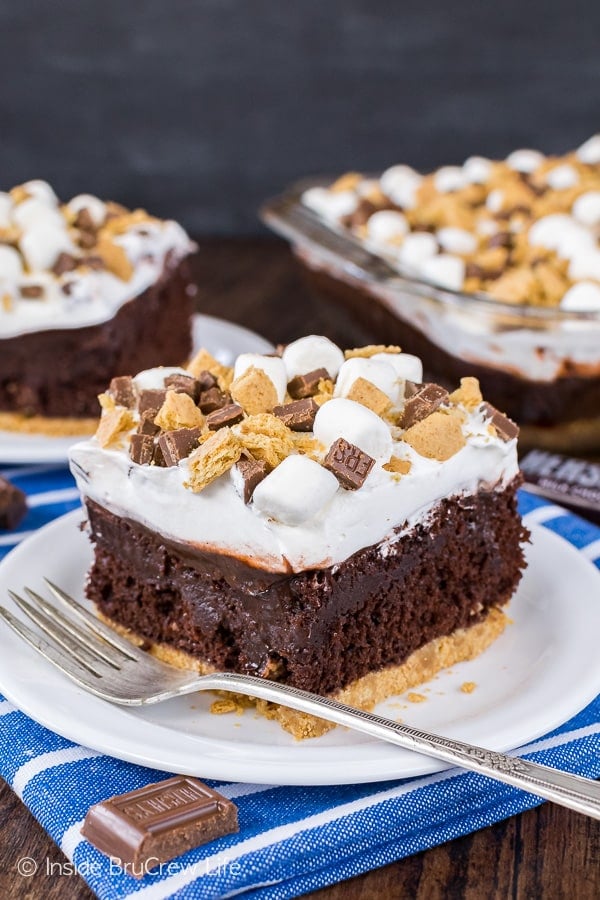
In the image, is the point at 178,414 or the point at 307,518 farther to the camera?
the point at 178,414

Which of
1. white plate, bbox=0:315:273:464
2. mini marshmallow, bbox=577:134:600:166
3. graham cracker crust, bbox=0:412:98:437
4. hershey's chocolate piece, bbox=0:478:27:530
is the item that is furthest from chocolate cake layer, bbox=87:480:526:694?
mini marshmallow, bbox=577:134:600:166

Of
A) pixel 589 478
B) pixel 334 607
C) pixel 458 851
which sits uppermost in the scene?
pixel 334 607

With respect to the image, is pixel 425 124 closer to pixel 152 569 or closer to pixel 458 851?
pixel 152 569

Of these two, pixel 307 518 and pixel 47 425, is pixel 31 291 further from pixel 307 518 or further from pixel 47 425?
pixel 307 518

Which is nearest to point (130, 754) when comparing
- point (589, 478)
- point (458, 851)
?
point (458, 851)

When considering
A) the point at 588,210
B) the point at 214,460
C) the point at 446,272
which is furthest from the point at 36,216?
the point at 214,460

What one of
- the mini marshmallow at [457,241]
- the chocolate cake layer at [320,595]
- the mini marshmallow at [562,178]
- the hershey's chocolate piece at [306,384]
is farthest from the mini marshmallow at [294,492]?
the mini marshmallow at [562,178]

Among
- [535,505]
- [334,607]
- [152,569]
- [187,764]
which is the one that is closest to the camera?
[187,764]
